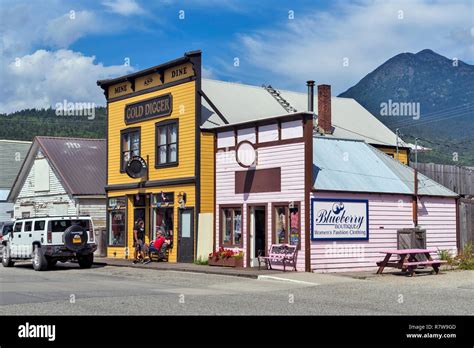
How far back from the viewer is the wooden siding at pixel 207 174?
29.1m

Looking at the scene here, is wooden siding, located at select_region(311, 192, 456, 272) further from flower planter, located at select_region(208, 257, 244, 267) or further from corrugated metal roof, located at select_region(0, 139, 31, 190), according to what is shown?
corrugated metal roof, located at select_region(0, 139, 31, 190)

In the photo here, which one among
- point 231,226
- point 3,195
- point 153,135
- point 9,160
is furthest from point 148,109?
point 9,160

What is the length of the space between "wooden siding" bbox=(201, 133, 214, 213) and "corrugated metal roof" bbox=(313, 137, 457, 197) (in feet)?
15.1

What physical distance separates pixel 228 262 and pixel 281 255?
9.00 ft

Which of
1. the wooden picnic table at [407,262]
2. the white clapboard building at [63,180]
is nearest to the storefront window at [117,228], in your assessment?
the white clapboard building at [63,180]

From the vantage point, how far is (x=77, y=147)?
44312 millimetres

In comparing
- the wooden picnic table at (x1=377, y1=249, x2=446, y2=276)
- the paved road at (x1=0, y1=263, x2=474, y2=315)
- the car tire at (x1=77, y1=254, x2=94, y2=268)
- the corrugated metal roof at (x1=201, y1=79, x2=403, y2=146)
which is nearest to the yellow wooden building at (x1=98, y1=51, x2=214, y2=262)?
the corrugated metal roof at (x1=201, y1=79, x2=403, y2=146)

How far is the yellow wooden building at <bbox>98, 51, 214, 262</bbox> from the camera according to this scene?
96.0 ft

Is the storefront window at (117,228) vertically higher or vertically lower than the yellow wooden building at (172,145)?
lower

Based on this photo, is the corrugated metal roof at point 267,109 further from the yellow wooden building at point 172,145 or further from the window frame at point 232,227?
the window frame at point 232,227

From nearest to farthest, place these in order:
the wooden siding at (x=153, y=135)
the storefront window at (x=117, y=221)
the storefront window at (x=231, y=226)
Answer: the storefront window at (x=231, y=226) → the wooden siding at (x=153, y=135) → the storefront window at (x=117, y=221)

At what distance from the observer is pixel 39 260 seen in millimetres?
26781

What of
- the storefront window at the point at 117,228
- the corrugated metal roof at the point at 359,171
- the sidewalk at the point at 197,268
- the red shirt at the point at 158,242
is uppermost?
the corrugated metal roof at the point at 359,171

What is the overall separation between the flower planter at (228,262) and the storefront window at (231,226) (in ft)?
2.13
